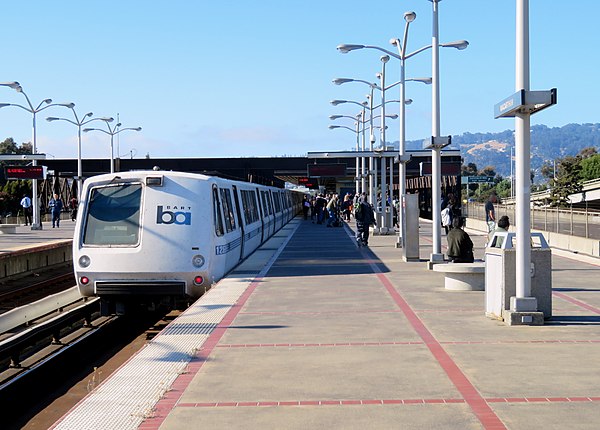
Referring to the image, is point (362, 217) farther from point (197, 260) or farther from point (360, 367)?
point (360, 367)

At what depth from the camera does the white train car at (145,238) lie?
48.0 feet

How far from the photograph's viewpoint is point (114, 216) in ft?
49.2

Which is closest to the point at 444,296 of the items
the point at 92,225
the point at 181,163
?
the point at 92,225

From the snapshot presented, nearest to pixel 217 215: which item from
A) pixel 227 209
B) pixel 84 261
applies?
pixel 227 209

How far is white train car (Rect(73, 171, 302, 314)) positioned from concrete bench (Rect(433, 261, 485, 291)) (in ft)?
13.9

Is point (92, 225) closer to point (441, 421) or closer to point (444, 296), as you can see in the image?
point (444, 296)

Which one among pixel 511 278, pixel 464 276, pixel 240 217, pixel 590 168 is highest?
pixel 590 168

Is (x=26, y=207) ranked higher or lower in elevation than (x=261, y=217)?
higher

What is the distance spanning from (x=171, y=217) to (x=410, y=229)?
7897 mm

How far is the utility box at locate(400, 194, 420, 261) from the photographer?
68.8 ft

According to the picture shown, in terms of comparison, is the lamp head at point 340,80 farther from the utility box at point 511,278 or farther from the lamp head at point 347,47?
the utility box at point 511,278

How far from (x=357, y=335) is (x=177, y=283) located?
5.24 m

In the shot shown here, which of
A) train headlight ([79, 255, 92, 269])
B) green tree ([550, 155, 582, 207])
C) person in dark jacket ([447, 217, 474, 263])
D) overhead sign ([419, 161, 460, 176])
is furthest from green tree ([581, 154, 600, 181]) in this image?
train headlight ([79, 255, 92, 269])

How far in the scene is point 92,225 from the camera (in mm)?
14961
